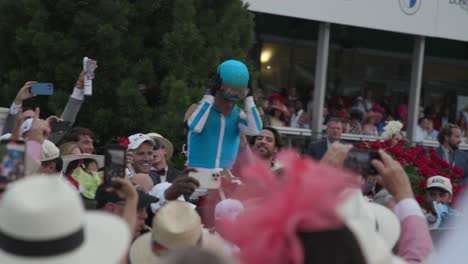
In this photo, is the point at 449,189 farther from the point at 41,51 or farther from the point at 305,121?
the point at 305,121

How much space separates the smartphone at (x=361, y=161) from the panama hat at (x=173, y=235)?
620 millimetres

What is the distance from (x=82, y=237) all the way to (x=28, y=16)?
681cm

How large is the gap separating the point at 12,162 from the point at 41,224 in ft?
2.85

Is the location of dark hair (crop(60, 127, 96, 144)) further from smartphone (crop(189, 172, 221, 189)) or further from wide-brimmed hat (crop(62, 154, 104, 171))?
smartphone (crop(189, 172, 221, 189))

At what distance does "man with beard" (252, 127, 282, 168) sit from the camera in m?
6.75

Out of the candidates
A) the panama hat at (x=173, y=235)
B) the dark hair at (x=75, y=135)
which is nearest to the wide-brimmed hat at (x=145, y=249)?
the panama hat at (x=173, y=235)

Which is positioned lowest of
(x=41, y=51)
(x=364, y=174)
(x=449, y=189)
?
(x=449, y=189)

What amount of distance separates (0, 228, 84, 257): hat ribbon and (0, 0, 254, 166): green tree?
586cm

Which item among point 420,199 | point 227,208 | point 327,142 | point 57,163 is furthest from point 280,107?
point 227,208

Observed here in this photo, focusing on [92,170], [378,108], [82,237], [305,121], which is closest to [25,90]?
[92,170]

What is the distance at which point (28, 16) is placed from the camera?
8.80 metres

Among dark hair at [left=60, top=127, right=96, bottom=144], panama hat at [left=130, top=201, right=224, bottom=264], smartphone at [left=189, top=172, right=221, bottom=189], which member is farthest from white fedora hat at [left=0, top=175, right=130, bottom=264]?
dark hair at [left=60, top=127, right=96, bottom=144]

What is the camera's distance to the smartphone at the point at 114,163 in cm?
369

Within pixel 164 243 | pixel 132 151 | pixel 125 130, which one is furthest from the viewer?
pixel 125 130
